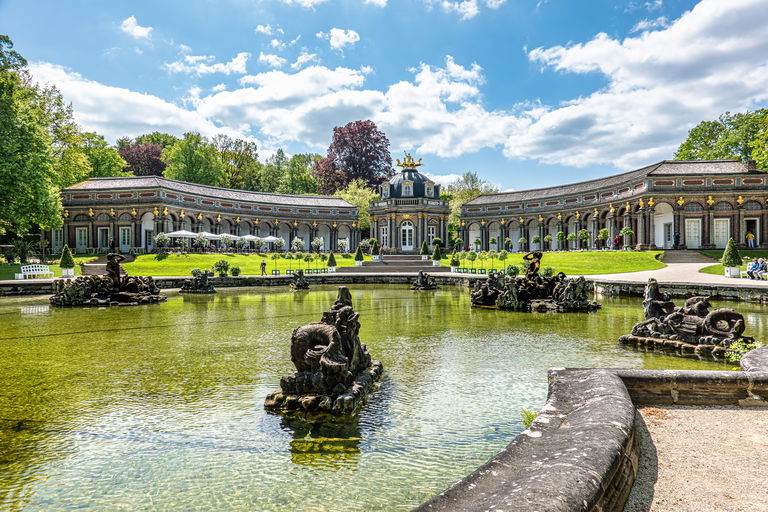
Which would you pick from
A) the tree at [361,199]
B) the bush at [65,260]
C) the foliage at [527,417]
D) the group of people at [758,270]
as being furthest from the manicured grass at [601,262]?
the bush at [65,260]

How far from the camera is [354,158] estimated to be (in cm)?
7231

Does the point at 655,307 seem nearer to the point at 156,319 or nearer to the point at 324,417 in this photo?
the point at 324,417

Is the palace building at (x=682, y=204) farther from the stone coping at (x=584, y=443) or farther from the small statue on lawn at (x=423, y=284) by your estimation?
the stone coping at (x=584, y=443)

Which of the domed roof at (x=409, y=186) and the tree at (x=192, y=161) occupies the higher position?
the tree at (x=192, y=161)

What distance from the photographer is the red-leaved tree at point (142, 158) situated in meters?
66.4

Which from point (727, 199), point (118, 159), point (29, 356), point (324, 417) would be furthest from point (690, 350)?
point (118, 159)

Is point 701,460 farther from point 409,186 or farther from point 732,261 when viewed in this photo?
point 409,186

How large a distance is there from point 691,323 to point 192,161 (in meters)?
62.5

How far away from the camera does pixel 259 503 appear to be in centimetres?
370

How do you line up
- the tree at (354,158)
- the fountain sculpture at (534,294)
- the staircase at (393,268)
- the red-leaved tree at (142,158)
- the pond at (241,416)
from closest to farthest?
the pond at (241,416)
the fountain sculpture at (534,294)
the staircase at (393,268)
the red-leaved tree at (142,158)
the tree at (354,158)

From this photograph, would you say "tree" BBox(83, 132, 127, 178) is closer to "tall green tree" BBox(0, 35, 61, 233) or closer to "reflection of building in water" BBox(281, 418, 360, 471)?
"tall green tree" BBox(0, 35, 61, 233)

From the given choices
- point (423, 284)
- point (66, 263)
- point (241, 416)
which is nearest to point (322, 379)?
point (241, 416)

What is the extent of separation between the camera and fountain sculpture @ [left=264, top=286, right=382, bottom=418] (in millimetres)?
5797

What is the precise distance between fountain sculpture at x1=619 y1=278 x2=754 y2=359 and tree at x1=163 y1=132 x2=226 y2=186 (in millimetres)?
60941
